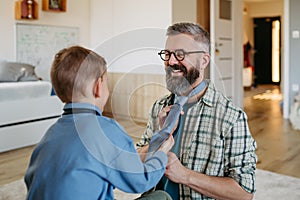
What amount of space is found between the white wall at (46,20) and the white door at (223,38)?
205cm

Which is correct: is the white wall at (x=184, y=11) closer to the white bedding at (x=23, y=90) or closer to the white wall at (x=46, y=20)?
the white wall at (x=46, y=20)

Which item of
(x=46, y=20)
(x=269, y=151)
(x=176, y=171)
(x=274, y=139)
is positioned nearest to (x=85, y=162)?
(x=176, y=171)

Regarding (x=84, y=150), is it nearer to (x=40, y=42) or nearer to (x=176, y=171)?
(x=176, y=171)

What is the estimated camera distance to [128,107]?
1166mm

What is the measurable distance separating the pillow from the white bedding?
6.2 inches

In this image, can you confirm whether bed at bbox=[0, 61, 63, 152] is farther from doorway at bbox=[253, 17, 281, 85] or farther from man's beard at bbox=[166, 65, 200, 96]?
doorway at bbox=[253, 17, 281, 85]

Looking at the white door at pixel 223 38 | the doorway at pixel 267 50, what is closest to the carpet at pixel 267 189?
the white door at pixel 223 38

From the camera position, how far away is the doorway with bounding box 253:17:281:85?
10.6m

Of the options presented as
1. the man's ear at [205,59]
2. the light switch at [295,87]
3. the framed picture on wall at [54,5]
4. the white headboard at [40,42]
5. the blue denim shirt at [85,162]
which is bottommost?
the blue denim shirt at [85,162]

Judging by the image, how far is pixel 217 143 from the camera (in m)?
1.12

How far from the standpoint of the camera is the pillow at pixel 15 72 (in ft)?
12.6

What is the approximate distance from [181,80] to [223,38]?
166 inches

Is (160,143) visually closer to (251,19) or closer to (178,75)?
(178,75)

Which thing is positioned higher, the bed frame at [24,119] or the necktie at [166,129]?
the necktie at [166,129]
